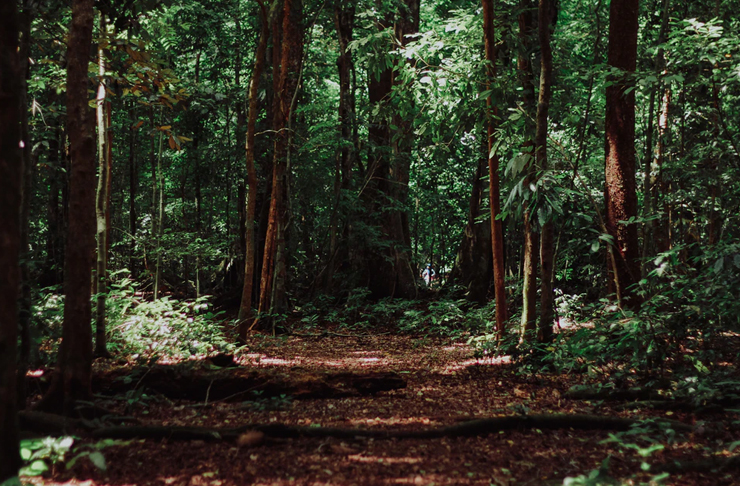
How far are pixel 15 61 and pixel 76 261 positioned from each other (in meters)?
1.89

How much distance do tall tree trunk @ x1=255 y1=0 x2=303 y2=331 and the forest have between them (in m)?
0.06

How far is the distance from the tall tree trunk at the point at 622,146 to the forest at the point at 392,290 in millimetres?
31

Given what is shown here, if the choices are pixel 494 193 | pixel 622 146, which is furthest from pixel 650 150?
pixel 494 193

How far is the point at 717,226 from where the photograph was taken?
10.9m

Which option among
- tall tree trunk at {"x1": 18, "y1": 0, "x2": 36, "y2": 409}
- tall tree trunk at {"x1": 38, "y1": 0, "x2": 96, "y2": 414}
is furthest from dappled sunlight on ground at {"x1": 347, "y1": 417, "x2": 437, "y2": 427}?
tall tree trunk at {"x1": 18, "y1": 0, "x2": 36, "y2": 409}

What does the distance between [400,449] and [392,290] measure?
11.1 metres

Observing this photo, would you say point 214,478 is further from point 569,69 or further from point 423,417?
point 569,69

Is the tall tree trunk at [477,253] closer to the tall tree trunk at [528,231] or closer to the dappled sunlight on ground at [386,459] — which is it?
the tall tree trunk at [528,231]

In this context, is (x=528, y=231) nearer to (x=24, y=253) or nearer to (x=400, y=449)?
(x=400, y=449)

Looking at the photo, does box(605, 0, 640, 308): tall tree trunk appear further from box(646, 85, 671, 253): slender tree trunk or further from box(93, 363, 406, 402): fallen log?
box(93, 363, 406, 402): fallen log

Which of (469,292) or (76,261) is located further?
(469,292)

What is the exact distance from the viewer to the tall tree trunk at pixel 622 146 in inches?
292

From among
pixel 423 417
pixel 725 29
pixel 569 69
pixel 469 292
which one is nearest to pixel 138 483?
pixel 423 417

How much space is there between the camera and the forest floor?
3.32 metres
